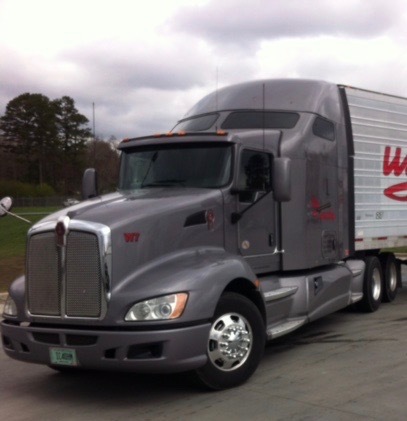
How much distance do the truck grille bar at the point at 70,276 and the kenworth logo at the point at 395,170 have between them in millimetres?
6684

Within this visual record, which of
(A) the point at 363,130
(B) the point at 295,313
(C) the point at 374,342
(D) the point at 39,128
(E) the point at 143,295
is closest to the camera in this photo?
(E) the point at 143,295

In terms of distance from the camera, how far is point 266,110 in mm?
8711

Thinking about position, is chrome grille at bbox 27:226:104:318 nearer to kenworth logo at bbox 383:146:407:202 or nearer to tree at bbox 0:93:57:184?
kenworth logo at bbox 383:146:407:202

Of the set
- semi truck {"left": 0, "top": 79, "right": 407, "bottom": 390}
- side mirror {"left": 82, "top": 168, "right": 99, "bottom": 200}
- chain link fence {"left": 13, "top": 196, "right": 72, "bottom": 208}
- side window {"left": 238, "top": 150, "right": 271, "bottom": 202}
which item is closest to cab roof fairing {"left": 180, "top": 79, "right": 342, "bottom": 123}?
semi truck {"left": 0, "top": 79, "right": 407, "bottom": 390}

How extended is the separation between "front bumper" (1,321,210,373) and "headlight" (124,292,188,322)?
13cm

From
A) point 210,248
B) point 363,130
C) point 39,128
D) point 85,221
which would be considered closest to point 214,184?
point 210,248

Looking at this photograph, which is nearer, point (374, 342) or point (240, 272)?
point (240, 272)

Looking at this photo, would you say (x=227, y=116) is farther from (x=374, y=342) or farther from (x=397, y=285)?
(x=397, y=285)

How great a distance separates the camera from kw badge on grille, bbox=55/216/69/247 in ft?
19.7

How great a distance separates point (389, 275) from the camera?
11.6m

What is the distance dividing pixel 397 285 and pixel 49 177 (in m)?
89.8

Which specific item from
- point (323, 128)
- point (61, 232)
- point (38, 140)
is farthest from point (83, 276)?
point (38, 140)

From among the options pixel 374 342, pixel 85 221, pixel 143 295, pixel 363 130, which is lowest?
pixel 374 342

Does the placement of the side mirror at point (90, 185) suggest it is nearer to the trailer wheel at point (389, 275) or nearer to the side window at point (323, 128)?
the side window at point (323, 128)
